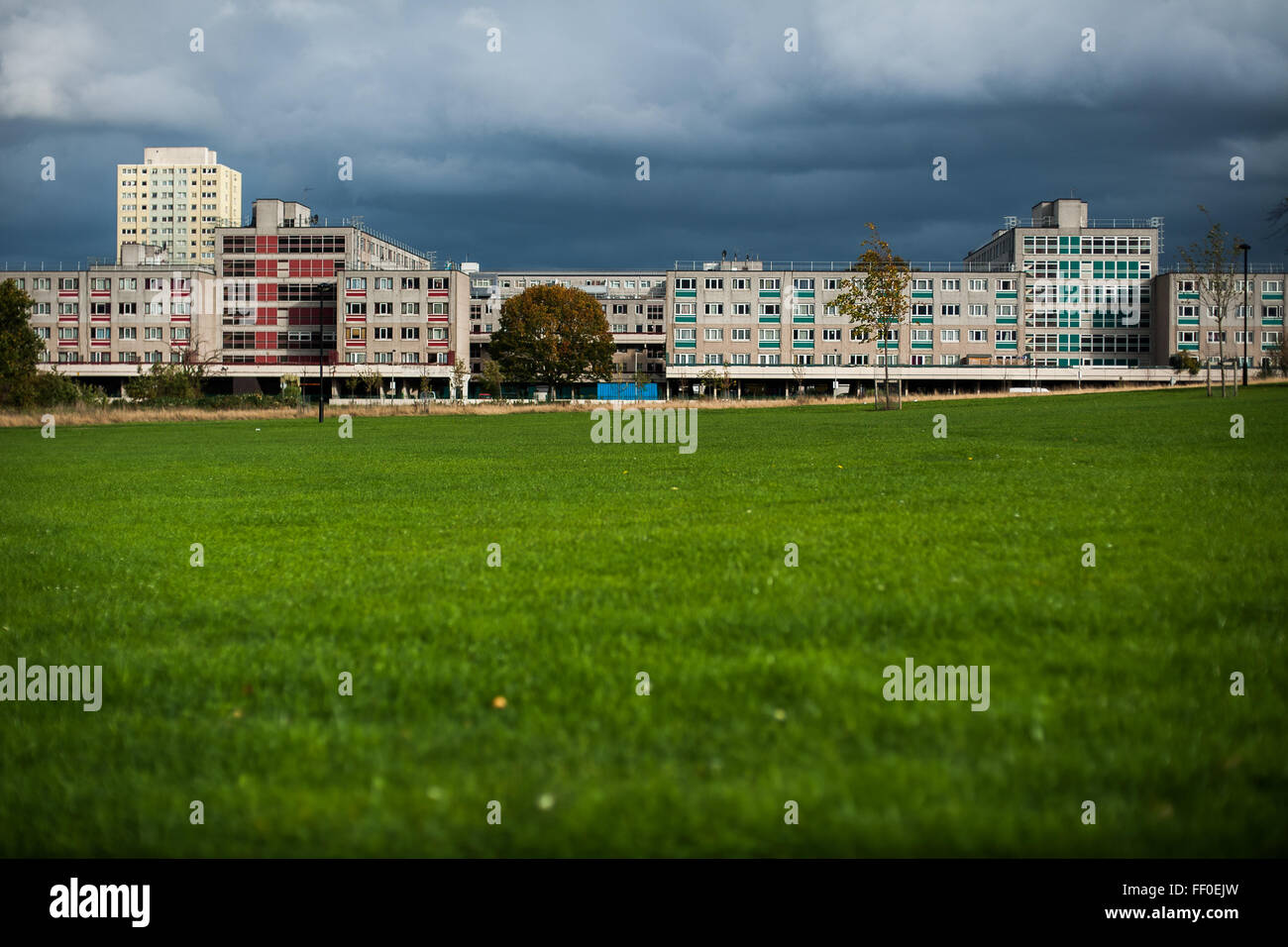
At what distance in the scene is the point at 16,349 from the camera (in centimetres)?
6222

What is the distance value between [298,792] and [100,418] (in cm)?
5848

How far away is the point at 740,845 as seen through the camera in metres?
4.00

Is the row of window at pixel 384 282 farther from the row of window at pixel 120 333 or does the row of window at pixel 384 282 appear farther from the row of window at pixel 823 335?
the row of window at pixel 823 335

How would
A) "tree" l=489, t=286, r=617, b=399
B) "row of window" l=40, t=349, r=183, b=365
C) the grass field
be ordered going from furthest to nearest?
"row of window" l=40, t=349, r=183, b=365 < "tree" l=489, t=286, r=617, b=399 < the grass field

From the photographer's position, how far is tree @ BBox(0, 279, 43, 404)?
61.4 metres

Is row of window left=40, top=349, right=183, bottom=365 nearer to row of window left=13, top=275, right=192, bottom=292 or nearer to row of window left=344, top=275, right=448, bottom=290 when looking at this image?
row of window left=13, top=275, right=192, bottom=292

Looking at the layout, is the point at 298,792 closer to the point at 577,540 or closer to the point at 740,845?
the point at 740,845

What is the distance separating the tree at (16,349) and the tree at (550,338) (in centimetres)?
5646

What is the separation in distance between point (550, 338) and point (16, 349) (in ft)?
197

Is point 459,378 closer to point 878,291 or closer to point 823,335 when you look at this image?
point 823,335

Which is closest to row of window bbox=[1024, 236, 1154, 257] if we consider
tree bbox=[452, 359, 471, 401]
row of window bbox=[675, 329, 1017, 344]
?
row of window bbox=[675, 329, 1017, 344]

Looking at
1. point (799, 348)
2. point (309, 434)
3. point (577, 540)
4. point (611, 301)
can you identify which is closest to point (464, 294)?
point (611, 301)

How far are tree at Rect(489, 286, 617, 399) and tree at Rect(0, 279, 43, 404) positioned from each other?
5646cm
